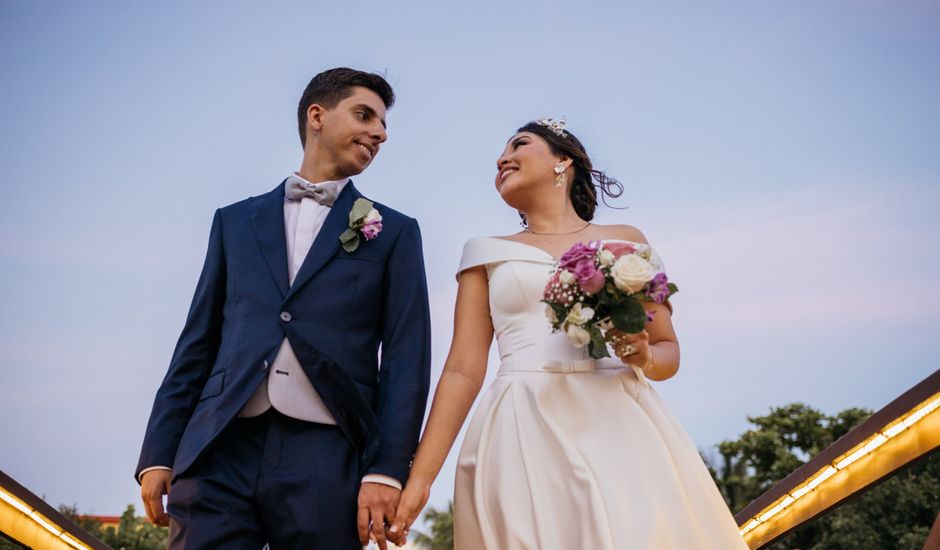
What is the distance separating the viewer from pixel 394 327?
147 inches

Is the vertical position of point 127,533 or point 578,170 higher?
point 127,533

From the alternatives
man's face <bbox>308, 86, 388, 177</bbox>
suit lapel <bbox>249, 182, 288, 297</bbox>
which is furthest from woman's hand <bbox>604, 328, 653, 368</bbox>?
man's face <bbox>308, 86, 388, 177</bbox>

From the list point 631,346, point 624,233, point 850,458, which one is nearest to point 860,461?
point 850,458

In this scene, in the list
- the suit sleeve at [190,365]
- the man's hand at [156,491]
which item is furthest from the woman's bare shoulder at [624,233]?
the man's hand at [156,491]

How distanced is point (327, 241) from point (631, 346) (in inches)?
50.5

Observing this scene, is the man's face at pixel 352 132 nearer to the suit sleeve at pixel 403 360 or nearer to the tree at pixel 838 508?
the suit sleeve at pixel 403 360

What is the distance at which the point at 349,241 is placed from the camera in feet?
12.5

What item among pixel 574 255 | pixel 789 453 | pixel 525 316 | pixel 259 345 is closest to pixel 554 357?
pixel 525 316

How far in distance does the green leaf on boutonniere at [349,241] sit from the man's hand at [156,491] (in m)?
1.10

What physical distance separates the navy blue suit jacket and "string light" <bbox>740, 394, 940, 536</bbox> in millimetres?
2523

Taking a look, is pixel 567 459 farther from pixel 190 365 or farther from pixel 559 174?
pixel 559 174

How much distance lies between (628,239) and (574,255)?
0.88 metres

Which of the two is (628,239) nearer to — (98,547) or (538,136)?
(538,136)

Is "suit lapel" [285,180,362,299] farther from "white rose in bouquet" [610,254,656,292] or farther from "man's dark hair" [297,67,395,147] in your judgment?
"white rose in bouquet" [610,254,656,292]
